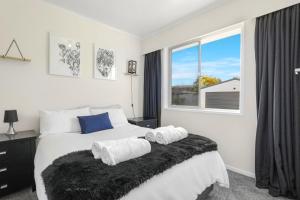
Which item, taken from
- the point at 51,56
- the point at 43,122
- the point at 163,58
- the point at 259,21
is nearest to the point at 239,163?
the point at 259,21

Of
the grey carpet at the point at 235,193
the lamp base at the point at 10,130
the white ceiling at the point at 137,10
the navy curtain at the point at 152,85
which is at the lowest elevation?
the grey carpet at the point at 235,193

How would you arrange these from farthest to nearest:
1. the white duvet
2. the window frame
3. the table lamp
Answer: the window frame < the table lamp < the white duvet

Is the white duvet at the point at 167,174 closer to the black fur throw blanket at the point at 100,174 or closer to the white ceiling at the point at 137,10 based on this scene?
the black fur throw blanket at the point at 100,174

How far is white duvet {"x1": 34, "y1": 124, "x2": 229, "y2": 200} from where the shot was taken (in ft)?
3.90

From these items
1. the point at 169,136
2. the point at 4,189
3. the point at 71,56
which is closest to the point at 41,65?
the point at 71,56

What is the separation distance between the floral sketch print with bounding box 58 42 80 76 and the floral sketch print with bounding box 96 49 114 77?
0.38 meters

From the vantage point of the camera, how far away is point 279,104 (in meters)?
1.99

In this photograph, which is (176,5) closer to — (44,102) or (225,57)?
(225,57)

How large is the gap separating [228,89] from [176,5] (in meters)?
1.60

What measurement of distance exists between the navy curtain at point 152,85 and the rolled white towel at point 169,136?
5.81ft

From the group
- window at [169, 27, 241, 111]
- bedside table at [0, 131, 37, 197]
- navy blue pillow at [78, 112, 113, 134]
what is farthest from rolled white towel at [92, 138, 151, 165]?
window at [169, 27, 241, 111]

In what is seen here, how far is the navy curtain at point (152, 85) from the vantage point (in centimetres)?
365

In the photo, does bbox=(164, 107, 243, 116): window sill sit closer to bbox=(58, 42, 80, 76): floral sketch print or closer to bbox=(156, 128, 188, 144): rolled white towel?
bbox=(156, 128, 188, 144): rolled white towel

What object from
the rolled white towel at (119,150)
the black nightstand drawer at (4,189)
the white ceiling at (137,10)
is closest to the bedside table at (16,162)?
the black nightstand drawer at (4,189)
